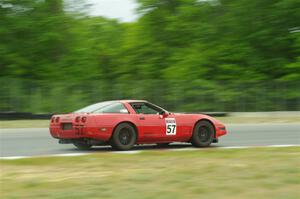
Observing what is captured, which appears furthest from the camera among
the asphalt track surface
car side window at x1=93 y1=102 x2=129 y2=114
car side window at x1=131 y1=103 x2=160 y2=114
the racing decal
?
the racing decal

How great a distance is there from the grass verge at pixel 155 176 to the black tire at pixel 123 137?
1195mm

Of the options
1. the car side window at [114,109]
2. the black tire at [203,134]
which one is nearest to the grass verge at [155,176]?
the car side window at [114,109]

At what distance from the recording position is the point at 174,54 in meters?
44.8

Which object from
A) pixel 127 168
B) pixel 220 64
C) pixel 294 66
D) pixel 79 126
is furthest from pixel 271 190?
pixel 220 64

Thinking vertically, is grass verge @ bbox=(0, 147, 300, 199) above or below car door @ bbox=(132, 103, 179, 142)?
below

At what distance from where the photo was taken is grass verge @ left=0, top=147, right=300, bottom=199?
24.1 feet

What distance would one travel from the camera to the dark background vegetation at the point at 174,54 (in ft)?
108

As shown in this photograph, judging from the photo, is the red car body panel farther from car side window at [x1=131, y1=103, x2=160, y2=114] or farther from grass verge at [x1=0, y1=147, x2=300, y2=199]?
grass verge at [x1=0, y1=147, x2=300, y2=199]

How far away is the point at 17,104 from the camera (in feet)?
98.5

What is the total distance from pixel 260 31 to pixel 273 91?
30.5 feet

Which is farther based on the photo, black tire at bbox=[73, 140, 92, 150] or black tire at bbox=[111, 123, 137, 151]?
black tire at bbox=[73, 140, 92, 150]

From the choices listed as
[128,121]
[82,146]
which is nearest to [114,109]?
[128,121]

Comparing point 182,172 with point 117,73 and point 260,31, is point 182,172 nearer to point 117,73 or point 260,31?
point 260,31

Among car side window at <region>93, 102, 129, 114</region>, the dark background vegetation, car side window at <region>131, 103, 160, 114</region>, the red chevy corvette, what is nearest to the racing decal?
the red chevy corvette
